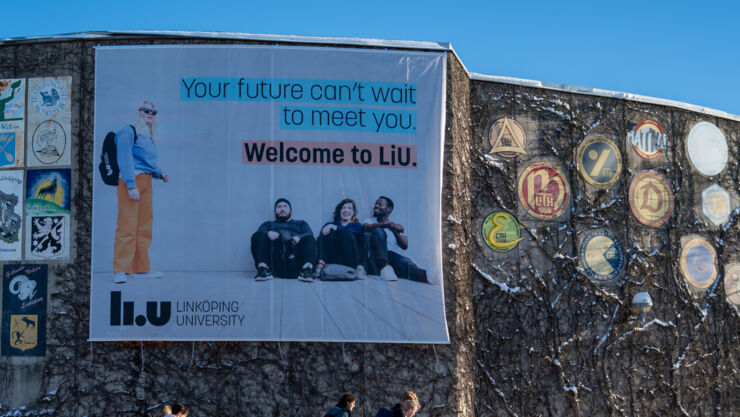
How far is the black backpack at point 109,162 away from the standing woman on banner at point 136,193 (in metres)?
0.06

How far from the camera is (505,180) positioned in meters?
14.5

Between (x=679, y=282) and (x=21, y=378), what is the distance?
10.9 meters

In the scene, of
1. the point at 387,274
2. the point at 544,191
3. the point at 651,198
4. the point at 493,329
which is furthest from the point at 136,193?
the point at 651,198

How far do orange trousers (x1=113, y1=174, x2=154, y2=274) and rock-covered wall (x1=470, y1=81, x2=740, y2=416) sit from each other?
516 cm

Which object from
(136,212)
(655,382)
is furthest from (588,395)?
(136,212)

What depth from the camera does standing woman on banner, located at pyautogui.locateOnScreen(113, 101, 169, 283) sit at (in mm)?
12273

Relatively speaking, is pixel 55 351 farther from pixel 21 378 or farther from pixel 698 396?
pixel 698 396

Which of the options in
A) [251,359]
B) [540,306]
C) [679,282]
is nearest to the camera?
[251,359]

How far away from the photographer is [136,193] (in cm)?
1241

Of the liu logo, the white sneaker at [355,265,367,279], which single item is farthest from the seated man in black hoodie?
the liu logo

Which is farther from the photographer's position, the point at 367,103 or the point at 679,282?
the point at 679,282

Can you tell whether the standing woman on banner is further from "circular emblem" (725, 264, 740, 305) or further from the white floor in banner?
"circular emblem" (725, 264, 740, 305)

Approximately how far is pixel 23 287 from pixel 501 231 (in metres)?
7.39

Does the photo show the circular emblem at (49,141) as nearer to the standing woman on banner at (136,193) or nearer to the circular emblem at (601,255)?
the standing woman on banner at (136,193)
